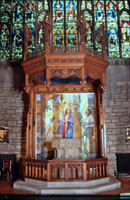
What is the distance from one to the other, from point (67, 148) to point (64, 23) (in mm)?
6101

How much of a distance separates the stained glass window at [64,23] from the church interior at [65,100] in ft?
0.15

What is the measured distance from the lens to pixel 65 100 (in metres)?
8.97

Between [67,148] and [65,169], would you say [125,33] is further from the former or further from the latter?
[65,169]

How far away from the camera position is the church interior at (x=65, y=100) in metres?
6.71

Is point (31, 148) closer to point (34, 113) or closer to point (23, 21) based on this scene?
point (34, 113)

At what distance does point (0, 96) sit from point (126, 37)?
634cm

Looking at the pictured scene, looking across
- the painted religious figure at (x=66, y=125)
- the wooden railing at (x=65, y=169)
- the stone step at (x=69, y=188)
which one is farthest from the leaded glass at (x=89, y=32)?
the stone step at (x=69, y=188)

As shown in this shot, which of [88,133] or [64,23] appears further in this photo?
[64,23]

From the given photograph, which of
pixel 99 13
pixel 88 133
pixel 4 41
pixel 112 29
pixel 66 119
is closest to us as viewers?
pixel 88 133

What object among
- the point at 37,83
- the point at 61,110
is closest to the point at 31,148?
the point at 61,110

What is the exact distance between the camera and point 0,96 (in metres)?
9.33

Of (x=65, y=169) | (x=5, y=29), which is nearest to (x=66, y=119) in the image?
(x=65, y=169)

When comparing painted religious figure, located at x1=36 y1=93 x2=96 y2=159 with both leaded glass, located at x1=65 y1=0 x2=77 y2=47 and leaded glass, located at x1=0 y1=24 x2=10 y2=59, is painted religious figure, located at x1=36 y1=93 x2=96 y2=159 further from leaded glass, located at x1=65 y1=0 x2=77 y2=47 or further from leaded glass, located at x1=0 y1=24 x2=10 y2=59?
leaded glass, located at x1=65 y1=0 x2=77 y2=47

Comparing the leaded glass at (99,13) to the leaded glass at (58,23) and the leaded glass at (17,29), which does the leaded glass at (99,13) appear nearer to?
the leaded glass at (58,23)
